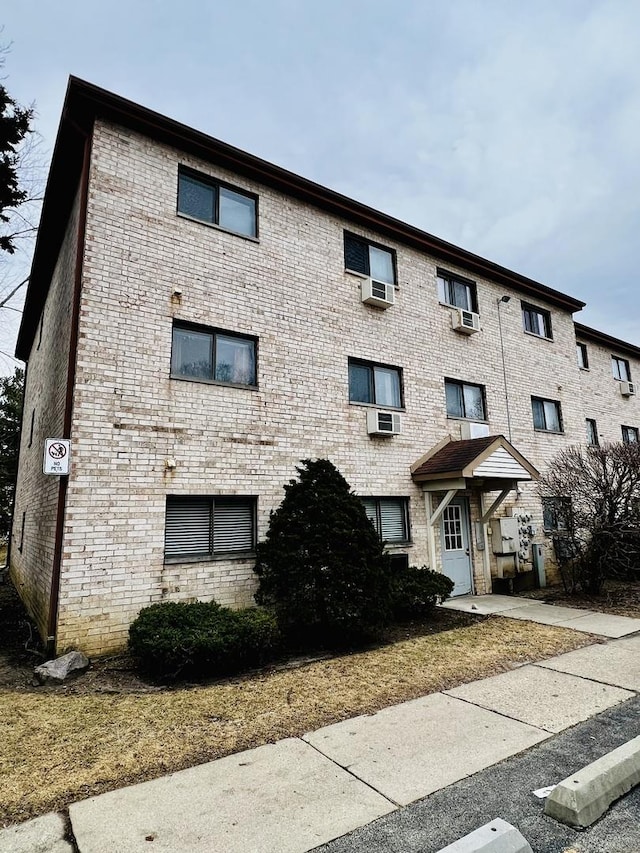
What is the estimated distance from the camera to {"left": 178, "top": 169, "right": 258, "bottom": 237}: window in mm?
9531

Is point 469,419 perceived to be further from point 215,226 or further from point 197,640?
point 197,640

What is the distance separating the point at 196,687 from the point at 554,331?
14924mm

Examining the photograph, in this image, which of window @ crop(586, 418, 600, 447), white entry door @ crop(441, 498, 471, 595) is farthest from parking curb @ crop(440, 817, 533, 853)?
window @ crop(586, 418, 600, 447)

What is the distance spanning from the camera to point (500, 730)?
4660 mm

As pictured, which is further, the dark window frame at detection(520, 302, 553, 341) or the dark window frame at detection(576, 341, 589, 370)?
the dark window frame at detection(576, 341, 589, 370)

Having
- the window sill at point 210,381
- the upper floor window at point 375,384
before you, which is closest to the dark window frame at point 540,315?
the upper floor window at point 375,384

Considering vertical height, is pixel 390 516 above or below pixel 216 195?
below

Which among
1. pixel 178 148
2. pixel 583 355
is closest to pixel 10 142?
pixel 178 148

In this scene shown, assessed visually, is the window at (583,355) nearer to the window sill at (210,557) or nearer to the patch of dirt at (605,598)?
the patch of dirt at (605,598)

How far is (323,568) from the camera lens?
24.9 feet

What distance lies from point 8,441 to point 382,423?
2003cm

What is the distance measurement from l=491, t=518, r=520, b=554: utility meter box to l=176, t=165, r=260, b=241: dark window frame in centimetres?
865

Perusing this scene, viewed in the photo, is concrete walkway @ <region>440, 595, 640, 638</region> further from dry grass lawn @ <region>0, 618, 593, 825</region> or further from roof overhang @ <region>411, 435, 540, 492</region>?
roof overhang @ <region>411, 435, 540, 492</region>

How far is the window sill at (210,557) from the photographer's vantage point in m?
8.01
